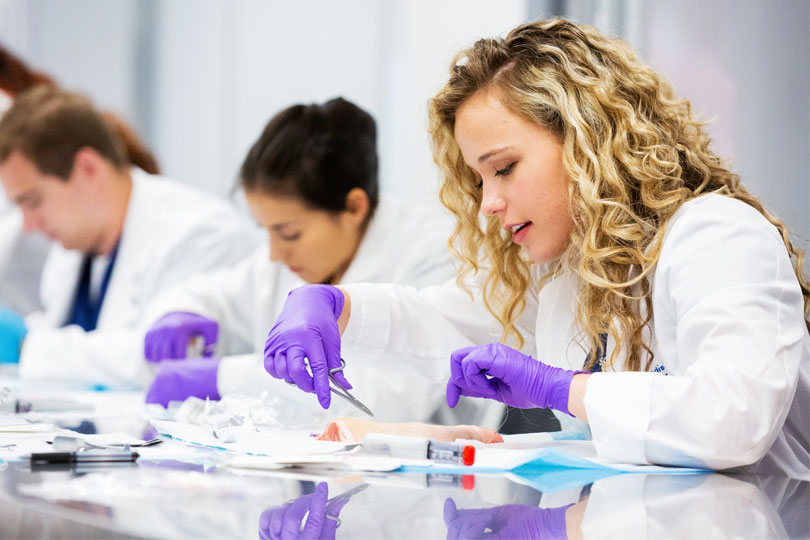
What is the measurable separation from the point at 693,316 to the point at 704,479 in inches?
7.1

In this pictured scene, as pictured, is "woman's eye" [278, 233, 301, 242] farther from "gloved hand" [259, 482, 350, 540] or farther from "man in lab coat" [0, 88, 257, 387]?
"gloved hand" [259, 482, 350, 540]

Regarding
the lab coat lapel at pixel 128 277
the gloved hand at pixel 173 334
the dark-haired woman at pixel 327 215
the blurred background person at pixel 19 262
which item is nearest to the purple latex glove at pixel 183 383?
the dark-haired woman at pixel 327 215

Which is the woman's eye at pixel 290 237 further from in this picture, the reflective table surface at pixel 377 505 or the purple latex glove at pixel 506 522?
the purple latex glove at pixel 506 522

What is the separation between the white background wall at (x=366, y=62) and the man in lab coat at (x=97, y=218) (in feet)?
1.56

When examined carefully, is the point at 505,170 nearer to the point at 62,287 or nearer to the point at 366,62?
the point at 366,62

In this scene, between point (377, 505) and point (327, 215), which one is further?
point (327, 215)

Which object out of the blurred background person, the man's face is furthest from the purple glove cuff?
the blurred background person

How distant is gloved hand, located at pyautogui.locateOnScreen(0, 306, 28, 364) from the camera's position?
94.5 inches

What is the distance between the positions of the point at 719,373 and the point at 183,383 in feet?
3.64

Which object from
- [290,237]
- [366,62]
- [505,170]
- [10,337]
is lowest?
[10,337]

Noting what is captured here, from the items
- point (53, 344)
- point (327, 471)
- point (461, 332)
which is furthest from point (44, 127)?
point (327, 471)

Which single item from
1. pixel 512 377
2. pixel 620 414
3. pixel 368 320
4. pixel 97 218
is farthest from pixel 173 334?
pixel 620 414

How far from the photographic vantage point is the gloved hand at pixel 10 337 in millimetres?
2400

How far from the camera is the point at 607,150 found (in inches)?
45.7
